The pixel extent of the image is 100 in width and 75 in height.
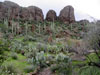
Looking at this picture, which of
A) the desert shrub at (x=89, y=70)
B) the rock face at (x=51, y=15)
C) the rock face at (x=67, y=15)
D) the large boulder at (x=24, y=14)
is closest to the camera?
the desert shrub at (x=89, y=70)

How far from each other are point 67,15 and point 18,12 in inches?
742

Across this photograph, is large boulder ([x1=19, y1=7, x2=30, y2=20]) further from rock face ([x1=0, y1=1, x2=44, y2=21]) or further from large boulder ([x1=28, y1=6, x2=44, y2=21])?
large boulder ([x1=28, y1=6, x2=44, y2=21])

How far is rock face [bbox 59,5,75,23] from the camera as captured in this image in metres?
59.0

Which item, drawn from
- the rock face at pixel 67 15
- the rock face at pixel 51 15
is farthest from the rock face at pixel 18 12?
the rock face at pixel 67 15

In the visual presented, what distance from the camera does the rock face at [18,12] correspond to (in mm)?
52516

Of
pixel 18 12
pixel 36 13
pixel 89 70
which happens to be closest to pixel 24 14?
pixel 18 12

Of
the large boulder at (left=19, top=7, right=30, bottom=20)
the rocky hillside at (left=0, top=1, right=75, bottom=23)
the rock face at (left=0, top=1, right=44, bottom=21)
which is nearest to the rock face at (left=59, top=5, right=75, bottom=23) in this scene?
the rocky hillside at (left=0, top=1, right=75, bottom=23)

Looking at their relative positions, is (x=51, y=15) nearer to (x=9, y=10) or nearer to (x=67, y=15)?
(x=67, y=15)

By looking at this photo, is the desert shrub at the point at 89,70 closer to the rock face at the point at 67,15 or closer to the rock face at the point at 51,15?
the rock face at the point at 67,15

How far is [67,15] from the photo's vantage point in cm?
6000

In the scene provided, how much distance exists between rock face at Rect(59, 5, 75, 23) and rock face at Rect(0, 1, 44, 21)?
8.18 meters

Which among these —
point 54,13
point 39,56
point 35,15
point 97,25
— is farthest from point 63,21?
A: point 97,25

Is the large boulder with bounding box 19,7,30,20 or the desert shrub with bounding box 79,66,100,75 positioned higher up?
the large boulder with bounding box 19,7,30,20

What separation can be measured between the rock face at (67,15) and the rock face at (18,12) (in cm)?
818
